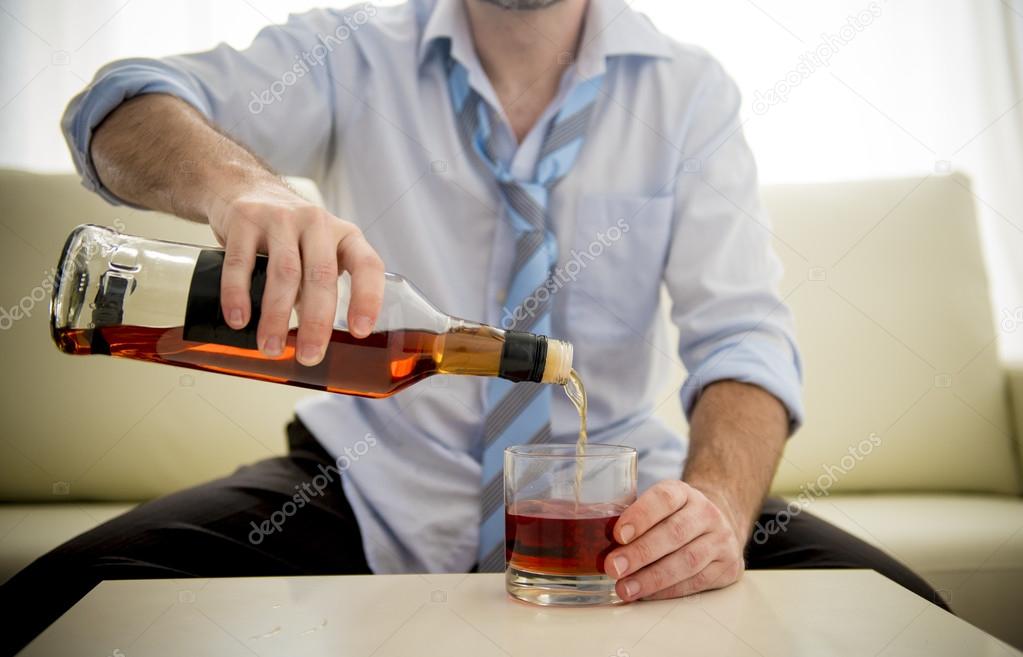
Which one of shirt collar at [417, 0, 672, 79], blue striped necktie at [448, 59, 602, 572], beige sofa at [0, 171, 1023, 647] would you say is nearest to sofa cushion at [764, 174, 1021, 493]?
beige sofa at [0, 171, 1023, 647]

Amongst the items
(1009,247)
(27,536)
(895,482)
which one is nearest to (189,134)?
(27,536)

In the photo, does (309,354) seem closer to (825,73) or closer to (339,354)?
(339,354)

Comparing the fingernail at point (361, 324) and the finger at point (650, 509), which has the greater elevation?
the fingernail at point (361, 324)

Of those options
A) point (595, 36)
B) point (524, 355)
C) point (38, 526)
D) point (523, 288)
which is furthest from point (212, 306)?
point (38, 526)

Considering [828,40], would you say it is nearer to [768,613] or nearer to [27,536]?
[768,613]

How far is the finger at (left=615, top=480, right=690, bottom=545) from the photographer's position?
68 cm

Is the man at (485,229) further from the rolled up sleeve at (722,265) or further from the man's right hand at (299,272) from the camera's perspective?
the man's right hand at (299,272)

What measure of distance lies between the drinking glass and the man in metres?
0.37

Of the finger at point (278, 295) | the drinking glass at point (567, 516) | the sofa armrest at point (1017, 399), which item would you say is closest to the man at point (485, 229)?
the drinking glass at point (567, 516)

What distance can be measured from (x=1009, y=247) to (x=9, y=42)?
109 inches

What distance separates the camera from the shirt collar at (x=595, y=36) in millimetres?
1359

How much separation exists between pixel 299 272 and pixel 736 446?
2.10ft

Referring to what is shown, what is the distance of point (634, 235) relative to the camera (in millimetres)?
1355

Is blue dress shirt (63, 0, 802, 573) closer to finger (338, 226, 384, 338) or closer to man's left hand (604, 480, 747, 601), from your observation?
man's left hand (604, 480, 747, 601)
